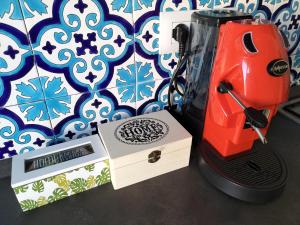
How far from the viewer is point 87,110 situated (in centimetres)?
63

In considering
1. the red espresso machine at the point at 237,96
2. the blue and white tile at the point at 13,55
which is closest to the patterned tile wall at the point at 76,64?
the blue and white tile at the point at 13,55

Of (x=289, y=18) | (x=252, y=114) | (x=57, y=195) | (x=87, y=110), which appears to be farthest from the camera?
(x=289, y=18)

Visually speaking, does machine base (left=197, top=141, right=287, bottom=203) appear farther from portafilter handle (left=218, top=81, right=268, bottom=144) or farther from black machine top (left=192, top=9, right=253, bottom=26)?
black machine top (left=192, top=9, right=253, bottom=26)

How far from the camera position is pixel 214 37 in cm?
53

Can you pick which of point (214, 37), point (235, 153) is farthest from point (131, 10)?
point (235, 153)

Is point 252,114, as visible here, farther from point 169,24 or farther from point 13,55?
point 13,55

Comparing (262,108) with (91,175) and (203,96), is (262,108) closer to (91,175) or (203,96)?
(203,96)

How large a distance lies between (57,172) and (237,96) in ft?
1.26

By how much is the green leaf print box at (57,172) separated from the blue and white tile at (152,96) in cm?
18

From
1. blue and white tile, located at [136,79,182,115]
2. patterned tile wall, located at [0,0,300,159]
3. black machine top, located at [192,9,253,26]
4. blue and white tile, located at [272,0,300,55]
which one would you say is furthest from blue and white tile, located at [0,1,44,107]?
blue and white tile, located at [272,0,300,55]

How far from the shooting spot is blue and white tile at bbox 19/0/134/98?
0.50m

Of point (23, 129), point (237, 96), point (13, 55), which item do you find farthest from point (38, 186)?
point (237, 96)

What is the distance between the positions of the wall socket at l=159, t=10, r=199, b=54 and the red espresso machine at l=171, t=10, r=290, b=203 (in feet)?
0.12

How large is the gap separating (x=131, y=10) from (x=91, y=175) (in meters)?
0.38
